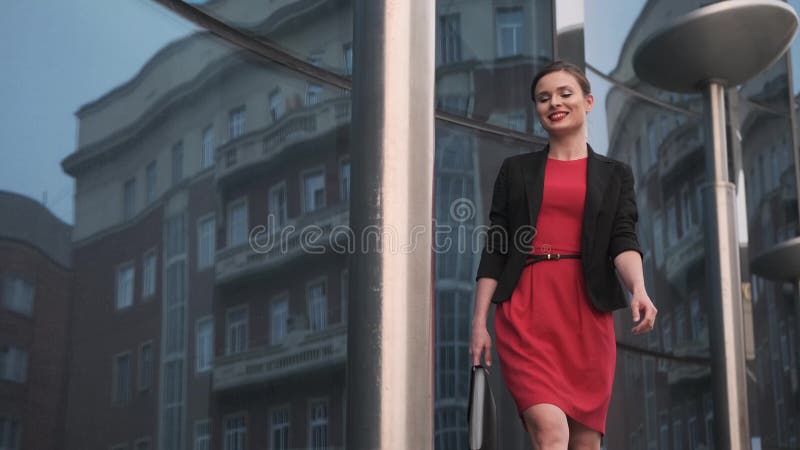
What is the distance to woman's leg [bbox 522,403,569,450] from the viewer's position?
306 centimetres

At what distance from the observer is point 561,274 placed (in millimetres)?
3260

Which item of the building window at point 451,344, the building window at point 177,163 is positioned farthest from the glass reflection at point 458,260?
the building window at point 177,163

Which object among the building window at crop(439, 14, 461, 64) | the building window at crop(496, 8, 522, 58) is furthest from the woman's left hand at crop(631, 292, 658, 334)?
the building window at crop(496, 8, 522, 58)

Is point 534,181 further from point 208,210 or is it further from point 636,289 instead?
point 208,210

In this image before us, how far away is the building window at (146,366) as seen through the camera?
4.65m

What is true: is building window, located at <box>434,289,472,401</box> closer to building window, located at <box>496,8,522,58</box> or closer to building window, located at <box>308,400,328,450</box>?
building window, located at <box>308,400,328,450</box>

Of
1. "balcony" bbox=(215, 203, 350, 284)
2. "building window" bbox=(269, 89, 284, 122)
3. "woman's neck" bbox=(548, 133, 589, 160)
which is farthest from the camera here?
"building window" bbox=(269, 89, 284, 122)

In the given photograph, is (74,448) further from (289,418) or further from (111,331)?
(289,418)

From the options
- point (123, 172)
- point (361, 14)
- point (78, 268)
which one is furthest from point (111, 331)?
point (361, 14)

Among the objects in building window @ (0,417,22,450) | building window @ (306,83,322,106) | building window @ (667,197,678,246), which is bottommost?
building window @ (0,417,22,450)

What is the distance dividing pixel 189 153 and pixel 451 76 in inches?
101

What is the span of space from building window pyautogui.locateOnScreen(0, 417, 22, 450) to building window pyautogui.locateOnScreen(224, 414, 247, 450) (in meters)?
1.10

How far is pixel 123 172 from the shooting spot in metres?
4.74

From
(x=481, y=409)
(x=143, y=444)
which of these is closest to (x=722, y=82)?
(x=143, y=444)
